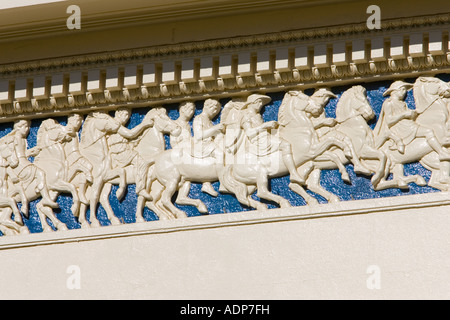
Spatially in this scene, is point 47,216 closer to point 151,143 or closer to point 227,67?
point 151,143

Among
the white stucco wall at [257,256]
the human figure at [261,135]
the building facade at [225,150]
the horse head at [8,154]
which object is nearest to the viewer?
the white stucco wall at [257,256]

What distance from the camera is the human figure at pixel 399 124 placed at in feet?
23.2

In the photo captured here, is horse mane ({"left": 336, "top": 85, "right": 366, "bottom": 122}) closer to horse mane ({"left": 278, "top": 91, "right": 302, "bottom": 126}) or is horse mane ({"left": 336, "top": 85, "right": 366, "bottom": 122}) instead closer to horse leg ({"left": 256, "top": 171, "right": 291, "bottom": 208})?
horse mane ({"left": 278, "top": 91, "right": 302, "bottom": 126})

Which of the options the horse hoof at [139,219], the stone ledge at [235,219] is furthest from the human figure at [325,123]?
the horse hoof at [139,219]

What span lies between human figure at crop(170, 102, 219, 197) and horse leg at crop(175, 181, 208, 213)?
2.9 inches

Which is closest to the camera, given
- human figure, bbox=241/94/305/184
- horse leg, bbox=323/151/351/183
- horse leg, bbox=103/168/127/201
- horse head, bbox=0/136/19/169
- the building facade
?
the building facade

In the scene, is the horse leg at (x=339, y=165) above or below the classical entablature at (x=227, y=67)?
below

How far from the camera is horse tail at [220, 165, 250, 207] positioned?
718cm

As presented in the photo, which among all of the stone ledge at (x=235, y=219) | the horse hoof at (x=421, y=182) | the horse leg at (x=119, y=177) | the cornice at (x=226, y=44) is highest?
the cornice at (x=226, y=44)

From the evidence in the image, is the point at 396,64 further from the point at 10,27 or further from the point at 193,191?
the point at 10,27

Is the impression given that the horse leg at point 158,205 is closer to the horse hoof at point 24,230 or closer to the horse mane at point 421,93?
the horse hoof at point 24,230

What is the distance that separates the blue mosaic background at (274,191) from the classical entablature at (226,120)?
11mm

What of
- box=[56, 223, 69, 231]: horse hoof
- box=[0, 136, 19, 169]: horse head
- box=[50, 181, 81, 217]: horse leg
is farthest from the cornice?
box=[56, 223, 69, 231]: horse hoof

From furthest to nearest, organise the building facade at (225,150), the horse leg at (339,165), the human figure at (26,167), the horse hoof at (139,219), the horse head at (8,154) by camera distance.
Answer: the horse head at (8,154)
the human figure at (26,167)
the horse hoof at (139,219)
the horse leg at (339,165)
the building facade at (225,150)
